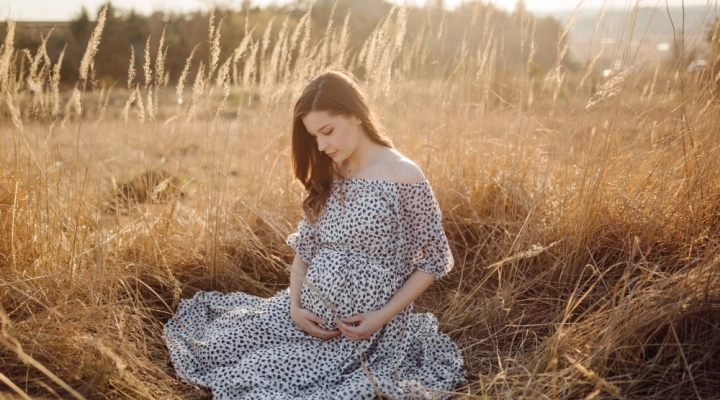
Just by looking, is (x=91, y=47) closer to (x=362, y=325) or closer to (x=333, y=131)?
(x=333, y=131)

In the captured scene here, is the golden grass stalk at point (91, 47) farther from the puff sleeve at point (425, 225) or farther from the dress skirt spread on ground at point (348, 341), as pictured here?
the puff sleeve at point (425, 225)

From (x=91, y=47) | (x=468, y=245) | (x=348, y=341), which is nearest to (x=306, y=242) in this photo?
(x=348, y=341)

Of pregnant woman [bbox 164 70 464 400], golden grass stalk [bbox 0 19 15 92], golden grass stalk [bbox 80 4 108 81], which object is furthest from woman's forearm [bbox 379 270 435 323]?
golden grass stalk [bbox 0 19 15 92]

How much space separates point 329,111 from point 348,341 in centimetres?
81

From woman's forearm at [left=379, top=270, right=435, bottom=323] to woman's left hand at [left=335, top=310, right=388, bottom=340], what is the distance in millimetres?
22

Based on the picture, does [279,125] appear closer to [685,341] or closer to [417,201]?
[417,201]

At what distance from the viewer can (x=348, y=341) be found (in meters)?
1.96

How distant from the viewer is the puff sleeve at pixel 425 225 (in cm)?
193

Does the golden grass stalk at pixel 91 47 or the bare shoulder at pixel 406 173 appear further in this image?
the golden grass stalk at pixel 91 47

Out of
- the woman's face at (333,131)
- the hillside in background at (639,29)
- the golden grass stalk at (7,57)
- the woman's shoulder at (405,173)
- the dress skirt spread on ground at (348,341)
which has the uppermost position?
the hillside in background at (639,29)

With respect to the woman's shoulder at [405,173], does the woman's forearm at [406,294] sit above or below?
below

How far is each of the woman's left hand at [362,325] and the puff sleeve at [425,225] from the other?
23 cm

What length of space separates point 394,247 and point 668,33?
1623 millimetres

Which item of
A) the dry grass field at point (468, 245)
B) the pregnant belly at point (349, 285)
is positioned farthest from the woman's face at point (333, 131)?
the dry grass field at point (468, 245)
